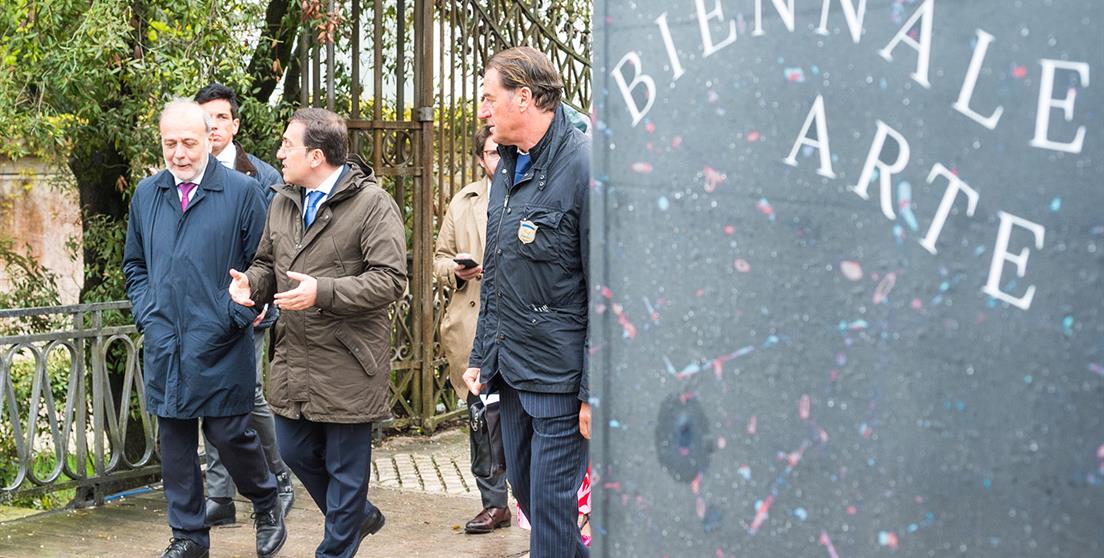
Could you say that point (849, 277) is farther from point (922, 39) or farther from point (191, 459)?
point (191, 459)

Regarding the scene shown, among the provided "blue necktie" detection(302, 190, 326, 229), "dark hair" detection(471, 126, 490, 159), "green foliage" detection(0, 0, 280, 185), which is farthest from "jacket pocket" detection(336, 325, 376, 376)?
"green foliage" detection(0, 0, 280, 185)

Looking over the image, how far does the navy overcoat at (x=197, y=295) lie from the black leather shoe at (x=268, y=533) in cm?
52

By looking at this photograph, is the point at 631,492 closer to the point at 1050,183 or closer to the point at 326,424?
the point at 1050,183

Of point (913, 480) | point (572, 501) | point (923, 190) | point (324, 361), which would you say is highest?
point (923, 190)

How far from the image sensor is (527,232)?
13.5 feet

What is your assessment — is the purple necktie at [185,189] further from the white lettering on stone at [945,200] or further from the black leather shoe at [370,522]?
the white lettering on stone at [945,200]

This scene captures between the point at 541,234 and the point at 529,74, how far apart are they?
0.49 metres

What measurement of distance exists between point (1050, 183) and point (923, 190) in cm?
15

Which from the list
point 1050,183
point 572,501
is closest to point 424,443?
point 572,501

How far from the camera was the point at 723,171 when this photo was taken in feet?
6.24

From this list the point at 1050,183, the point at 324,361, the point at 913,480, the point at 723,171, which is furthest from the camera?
the point at 324,361

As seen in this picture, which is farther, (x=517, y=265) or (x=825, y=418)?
(x=517, y=265)

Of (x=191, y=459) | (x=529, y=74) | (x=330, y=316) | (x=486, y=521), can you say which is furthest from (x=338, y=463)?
(x=529, y=74)

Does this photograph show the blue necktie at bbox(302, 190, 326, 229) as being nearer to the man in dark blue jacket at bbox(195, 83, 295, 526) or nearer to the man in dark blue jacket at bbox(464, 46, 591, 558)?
the man in dark blue jacket at bbox(464, 46, 591, 558)
